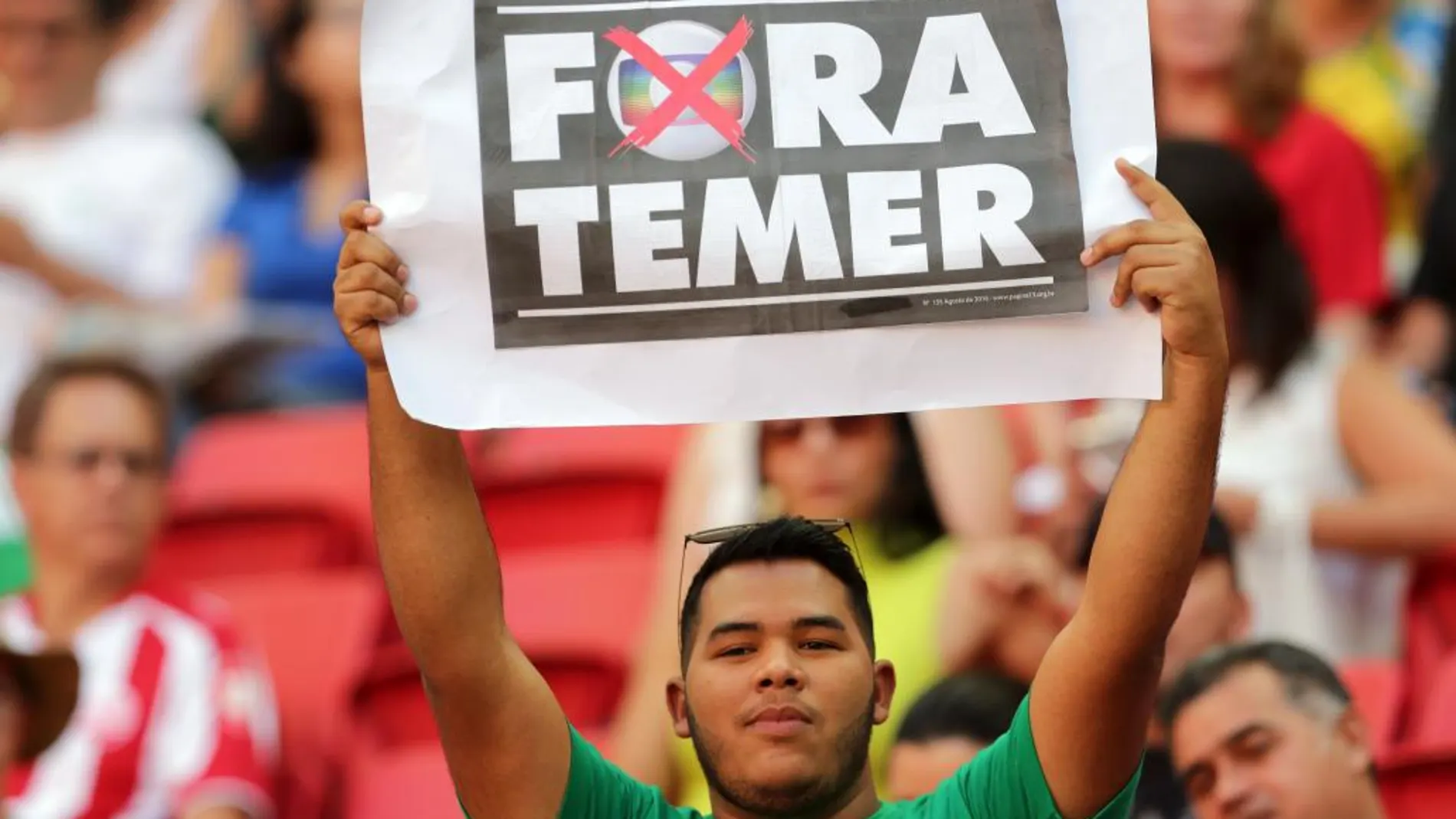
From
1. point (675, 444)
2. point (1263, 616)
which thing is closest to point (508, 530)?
point (675, 444)

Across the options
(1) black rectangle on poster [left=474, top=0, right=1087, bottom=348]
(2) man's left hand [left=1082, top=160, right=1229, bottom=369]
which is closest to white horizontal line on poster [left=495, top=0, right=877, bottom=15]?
(1) black rectangle on poster [left=474, top=0, right=1087, bottom=348]

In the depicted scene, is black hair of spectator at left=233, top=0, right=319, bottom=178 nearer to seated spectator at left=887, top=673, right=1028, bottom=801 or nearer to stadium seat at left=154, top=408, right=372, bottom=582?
stadium seat at left=154, top=408, right=372, bottom=582

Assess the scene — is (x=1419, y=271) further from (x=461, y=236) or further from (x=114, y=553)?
(x=461, y=236)

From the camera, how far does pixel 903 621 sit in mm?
3949

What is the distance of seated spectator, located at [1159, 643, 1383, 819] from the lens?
3.24 m

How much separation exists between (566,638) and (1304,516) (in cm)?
143

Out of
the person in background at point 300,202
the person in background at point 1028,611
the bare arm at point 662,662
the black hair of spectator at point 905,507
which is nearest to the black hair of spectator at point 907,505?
the black hair of spectator at point 905,507

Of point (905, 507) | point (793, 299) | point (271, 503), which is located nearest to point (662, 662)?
point (905, 507)

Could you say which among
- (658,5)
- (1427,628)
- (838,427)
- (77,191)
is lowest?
(1427,628)

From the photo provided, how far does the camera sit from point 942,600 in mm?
3908

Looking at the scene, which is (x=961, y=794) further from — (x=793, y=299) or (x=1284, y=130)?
(x=1284, y=130)

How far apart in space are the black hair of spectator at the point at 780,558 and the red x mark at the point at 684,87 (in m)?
0.43

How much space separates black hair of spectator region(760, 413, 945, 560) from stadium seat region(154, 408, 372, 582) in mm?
1354

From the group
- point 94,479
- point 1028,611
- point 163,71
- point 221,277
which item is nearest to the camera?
point 1028,611
